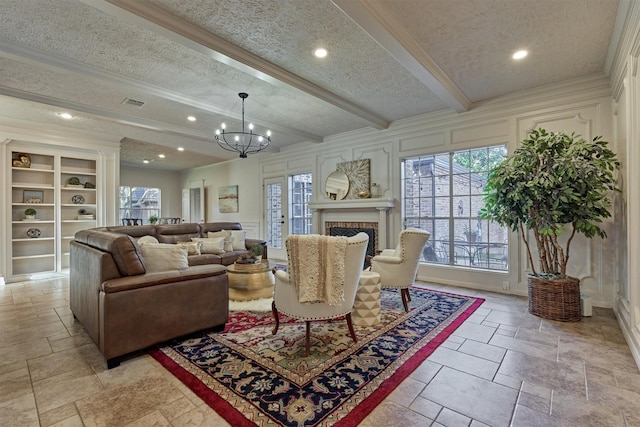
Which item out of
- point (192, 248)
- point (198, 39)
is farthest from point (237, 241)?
point (198, 39)

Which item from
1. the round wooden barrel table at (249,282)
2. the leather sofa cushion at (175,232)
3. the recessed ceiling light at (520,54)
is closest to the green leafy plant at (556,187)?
the recessed ceiling light at (520,54)

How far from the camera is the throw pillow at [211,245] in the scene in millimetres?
5113

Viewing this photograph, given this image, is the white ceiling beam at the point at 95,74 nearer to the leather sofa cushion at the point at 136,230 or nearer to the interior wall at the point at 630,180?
the leather sofa cushion at the point at 136,230

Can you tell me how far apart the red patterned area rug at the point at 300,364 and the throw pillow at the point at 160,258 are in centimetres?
65

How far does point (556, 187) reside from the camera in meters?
3.04

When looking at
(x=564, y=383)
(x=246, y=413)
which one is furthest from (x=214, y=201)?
(x=564, y=383)

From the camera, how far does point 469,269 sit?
4.40 m

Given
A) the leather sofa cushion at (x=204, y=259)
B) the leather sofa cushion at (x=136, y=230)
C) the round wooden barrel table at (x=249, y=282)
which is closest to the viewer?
the round wooden barrel table at (x=249, y=282)

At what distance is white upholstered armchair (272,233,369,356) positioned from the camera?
227 centimetres

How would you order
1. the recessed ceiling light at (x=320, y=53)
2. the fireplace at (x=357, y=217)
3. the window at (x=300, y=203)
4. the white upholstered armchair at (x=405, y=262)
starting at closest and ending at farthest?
the recessed ceiling light at (x=320, y=53) → the white upholstered armchair at (x=405, y=262) → the fireplace at (x=357, y=217) → the window at (x=300, y=203)

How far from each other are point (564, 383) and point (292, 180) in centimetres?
591

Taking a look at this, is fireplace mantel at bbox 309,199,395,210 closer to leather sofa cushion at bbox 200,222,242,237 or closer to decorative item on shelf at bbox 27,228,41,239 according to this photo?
leather sofa cushion at bbox 200,222,242,237

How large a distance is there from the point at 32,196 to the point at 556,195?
8.28 metres

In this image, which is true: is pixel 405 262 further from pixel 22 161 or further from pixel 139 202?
pixel 139 202
